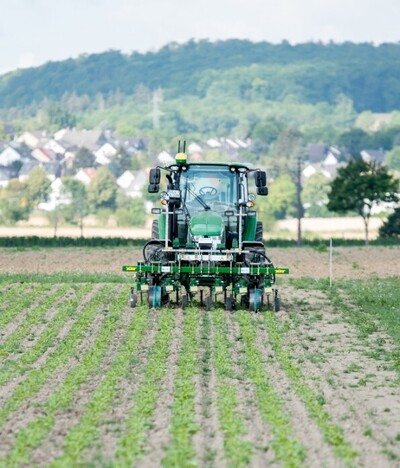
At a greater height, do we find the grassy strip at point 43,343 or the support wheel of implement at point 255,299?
the support wheel of implement at point 255,299

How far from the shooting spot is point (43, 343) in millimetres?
20453

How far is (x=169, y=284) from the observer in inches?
1005

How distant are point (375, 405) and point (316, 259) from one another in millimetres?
34627

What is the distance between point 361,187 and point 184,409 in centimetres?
6551

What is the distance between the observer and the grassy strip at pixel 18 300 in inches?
969

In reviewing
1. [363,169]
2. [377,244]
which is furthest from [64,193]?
[377,244]

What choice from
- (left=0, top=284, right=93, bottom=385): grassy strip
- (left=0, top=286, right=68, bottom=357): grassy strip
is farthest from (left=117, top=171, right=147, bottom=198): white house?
(left=0, top=284, right=93, bottom=385): grassy strip

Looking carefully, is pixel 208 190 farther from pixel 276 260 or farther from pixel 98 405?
pixel 276 260

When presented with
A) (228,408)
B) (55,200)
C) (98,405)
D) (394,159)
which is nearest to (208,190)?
(98,405)

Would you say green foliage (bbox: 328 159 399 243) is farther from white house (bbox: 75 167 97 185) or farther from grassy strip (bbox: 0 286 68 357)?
white house (bbox: 75 167 97 185)

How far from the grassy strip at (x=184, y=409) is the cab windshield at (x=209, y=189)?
5.11 metres

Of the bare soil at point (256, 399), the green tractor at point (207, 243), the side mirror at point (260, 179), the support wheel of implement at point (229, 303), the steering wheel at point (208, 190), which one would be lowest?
the bare soil at point (256, 399)

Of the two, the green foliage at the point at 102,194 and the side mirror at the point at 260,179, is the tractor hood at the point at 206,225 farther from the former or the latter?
the green foliage at the point at 102,194

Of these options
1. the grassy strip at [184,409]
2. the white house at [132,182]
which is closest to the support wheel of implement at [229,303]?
the grassy strip at [184,409]
